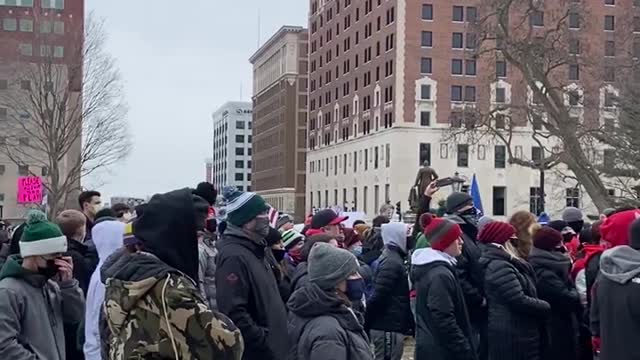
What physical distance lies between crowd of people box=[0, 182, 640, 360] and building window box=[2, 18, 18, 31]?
74.4m

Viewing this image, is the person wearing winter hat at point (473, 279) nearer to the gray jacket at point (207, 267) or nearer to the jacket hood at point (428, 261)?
the jacket hood at point (428, 261)

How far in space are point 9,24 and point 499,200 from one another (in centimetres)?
4826

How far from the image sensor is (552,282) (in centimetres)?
823

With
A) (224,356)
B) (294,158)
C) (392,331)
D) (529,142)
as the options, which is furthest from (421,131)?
(224,356)

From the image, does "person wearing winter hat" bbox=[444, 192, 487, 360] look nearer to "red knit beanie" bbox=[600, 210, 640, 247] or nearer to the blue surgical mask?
"red knit beanie" bbox=[600, 210, 640, 247]

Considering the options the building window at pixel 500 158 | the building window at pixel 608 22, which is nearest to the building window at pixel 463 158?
the building window at pixel 500 158

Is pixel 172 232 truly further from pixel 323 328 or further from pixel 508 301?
pixel 508 301

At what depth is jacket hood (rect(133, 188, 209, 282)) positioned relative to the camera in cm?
363

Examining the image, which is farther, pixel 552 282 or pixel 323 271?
pixel 552 282

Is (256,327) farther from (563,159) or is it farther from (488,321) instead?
(563,159)

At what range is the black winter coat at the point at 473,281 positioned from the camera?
26.5ft

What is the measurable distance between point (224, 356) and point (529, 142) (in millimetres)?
79874

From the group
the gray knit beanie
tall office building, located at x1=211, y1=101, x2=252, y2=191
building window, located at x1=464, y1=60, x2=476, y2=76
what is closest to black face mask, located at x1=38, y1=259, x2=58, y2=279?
the gray knit beanie

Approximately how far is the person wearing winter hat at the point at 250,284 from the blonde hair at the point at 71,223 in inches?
82.5
